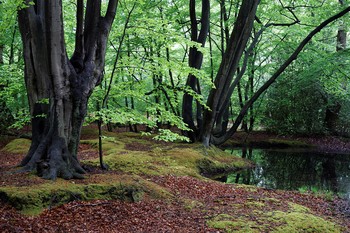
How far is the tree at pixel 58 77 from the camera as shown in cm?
609

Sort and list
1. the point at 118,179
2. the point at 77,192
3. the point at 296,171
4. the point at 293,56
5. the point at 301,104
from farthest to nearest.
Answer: the point at 301,104, the point at 296,171, the point at 293,56, the point at 118,179, the point at 77,192

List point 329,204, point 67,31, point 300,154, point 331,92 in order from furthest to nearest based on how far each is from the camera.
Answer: point 331,92, point 300,154, point 67,31, point 329,204

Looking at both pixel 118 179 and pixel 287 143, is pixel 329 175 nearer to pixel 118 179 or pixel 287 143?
pixel 287 143

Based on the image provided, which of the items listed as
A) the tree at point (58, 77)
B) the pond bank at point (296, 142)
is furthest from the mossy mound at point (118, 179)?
the pond bank at point (296, 142)

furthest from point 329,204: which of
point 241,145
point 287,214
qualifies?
point 241,145

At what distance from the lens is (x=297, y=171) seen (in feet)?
45.0

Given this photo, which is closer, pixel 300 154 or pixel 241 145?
pixel 300 154

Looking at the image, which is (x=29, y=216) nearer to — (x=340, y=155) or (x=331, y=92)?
(x=340, y=155)

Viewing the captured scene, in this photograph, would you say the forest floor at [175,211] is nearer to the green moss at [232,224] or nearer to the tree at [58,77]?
the green moss at [232,224]

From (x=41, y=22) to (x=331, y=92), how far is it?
63.7 feet

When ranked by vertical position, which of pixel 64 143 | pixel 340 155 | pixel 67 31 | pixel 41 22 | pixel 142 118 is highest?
pixel 67 31

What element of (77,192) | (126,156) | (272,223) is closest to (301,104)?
(126,156)

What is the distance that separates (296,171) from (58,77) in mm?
11257

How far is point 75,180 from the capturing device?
602cm
